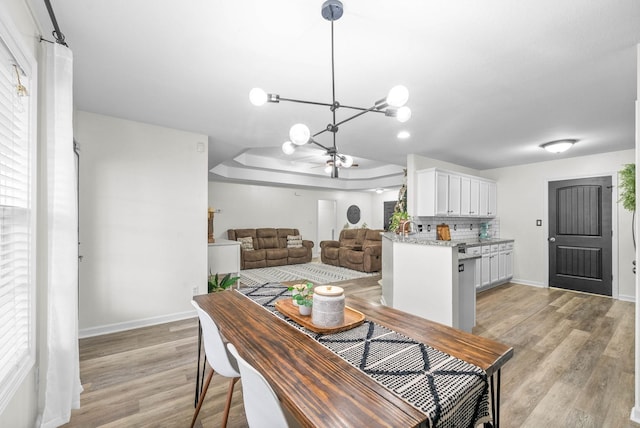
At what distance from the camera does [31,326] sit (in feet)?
5.07

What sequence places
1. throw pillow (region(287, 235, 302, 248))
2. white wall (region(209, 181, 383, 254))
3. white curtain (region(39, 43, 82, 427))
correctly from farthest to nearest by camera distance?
throw pillow (region(287, 235, 302, 248)) → white wall (region(209, 181, 383, 254)) → white curtain (region(39, 43, 82, 427))

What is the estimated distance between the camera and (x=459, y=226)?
224 inches

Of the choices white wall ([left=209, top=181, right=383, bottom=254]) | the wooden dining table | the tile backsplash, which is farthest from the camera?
white wall ([left=209, top=181, right=383, bottom=254])

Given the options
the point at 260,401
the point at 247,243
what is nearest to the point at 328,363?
the point at 260,401

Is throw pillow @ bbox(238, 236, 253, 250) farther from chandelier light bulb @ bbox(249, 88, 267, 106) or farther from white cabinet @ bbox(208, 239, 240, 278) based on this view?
chandelier light bulb @ bbox(249, 88, 267, 106)

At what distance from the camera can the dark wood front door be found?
182 inches

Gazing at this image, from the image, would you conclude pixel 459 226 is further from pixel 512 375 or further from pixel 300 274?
pixel 512 375

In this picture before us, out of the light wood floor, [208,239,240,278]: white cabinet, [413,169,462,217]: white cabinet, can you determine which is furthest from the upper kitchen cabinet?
[208,239,240,278]: white cabinet

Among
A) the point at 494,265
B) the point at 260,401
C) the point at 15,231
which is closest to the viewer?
the point at 260,401

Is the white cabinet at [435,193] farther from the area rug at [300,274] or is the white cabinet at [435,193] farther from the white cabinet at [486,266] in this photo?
the area rug at [300,274]

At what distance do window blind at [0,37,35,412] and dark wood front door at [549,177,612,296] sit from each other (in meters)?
6.90

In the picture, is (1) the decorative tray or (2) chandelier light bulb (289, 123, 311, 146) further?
(2) chandelier light bulb (289, 123, 311, 146)

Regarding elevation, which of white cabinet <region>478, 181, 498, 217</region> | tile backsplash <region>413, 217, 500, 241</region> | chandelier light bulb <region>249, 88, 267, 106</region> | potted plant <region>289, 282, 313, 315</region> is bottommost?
potted plant <region>289, 282, 313, 315</region>

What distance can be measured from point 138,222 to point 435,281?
3400mm
